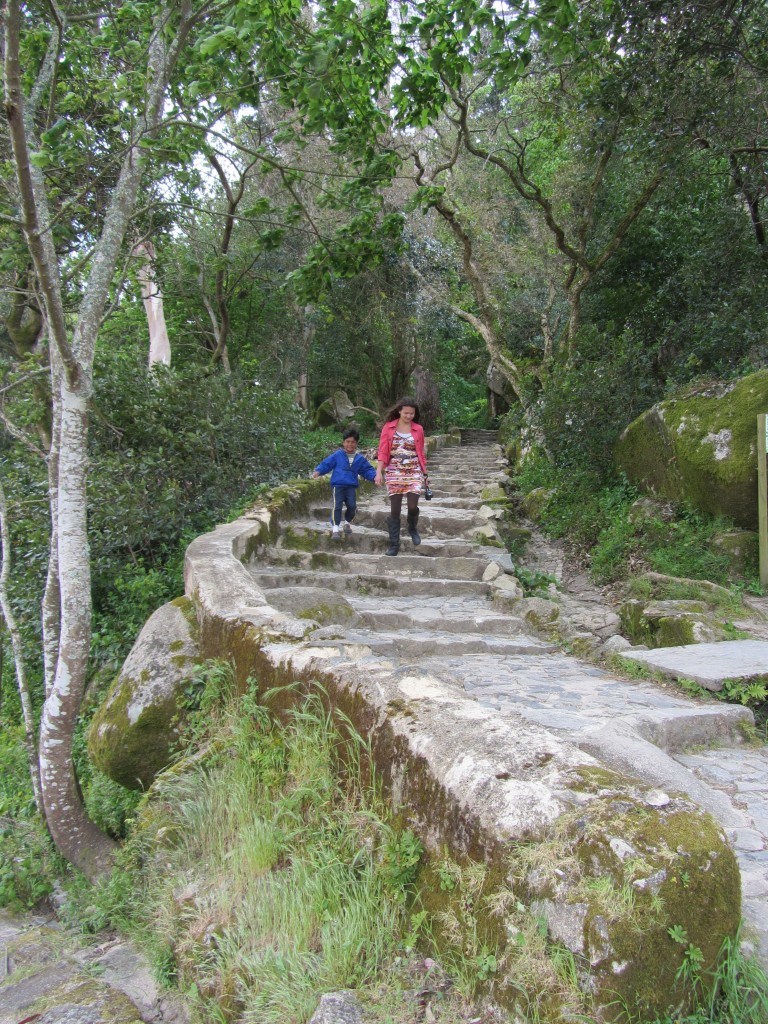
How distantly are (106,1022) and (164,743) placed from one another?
5.71 ft

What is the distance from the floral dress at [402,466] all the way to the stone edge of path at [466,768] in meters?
4.01

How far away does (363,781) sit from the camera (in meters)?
2.65

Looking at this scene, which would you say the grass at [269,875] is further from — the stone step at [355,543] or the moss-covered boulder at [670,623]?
the stone step at [355,543]

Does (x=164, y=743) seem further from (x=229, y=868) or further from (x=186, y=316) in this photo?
(x=186, y=316)

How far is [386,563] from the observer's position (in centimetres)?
755

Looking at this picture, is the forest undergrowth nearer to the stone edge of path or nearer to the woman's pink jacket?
the stone edge of path

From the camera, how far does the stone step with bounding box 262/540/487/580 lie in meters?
7.44

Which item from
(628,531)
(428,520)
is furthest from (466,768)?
(428,520)

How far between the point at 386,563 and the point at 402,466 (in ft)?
3.64

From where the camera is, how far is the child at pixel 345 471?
8002mm

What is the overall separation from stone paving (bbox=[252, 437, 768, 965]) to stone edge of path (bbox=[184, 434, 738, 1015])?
0.86 ft

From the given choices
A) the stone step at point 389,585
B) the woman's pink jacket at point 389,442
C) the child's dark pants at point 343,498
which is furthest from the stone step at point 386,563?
the woman's pink jacket at point 389,442

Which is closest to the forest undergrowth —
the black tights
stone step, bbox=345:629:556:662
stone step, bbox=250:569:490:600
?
stone step, bbox=345:629:556:662

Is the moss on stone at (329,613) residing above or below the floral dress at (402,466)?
below
